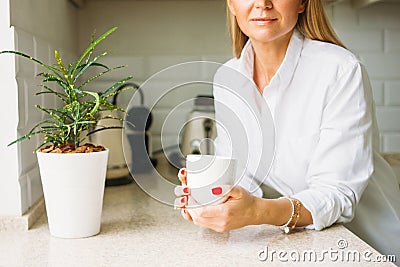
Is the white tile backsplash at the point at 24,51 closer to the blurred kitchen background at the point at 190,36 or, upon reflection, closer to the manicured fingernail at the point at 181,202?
the manicured fingernail at the point at 181,202

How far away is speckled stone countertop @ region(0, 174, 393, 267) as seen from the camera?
3.27 ft

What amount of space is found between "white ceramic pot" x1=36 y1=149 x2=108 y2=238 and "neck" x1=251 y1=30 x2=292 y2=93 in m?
0.53

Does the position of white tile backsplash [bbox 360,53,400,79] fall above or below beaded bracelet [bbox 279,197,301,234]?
above

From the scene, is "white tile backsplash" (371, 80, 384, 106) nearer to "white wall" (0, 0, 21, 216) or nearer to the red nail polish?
the red nail polish

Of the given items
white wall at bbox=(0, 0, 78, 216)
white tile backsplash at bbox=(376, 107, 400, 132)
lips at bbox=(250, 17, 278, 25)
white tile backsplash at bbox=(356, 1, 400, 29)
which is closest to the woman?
lips at bbox=(250, 17, 278, 25)

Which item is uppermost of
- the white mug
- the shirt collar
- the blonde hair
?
the blonde hair

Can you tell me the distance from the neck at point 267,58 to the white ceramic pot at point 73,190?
0.53 m

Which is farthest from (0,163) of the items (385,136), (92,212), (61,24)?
(385,136)

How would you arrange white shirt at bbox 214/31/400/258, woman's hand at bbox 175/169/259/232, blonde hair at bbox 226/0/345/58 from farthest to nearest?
1. blonde hair at bbox 226/0/345/58
2. white shirt at bbox 214/31/400/258
3. woman's hand at bbox 175/169/259/232

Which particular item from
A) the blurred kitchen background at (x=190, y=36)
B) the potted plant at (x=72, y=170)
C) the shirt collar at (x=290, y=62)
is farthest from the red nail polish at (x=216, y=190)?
the blurred kitchen background at (x=190, y=36)

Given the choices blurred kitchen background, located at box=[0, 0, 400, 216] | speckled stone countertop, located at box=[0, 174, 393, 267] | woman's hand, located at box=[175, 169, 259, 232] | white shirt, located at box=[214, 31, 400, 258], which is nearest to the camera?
speckled stone countertop, located at box=[0, 174, 393, 267]

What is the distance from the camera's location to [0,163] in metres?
1.20

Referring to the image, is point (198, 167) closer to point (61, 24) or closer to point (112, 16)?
point (61, 24)

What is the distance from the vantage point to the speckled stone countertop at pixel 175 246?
39.3 inches
